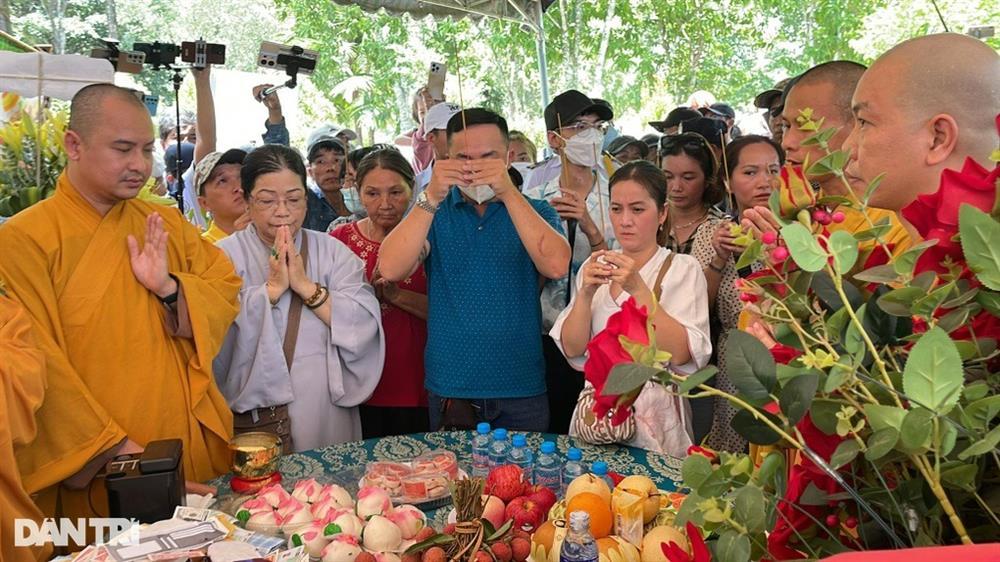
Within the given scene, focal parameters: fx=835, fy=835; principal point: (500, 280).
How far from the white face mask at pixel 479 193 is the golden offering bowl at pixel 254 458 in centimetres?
103

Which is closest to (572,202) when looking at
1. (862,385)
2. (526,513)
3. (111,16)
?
(526,513)

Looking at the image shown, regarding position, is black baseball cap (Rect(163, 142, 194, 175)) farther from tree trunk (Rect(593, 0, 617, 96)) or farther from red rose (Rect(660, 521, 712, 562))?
tree trunk (Rect(593, 0, 617, 96))

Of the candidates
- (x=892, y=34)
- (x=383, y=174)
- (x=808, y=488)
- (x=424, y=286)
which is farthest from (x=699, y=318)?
(x=892, y=34)

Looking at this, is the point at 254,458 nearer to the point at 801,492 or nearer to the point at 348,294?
the point at 348,294

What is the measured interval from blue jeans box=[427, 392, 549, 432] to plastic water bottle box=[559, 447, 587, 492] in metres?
0.64

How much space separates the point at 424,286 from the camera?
299cm

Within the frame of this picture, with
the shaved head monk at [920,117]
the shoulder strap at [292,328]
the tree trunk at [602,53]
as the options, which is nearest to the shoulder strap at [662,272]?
the shoulder strap at [292,328]

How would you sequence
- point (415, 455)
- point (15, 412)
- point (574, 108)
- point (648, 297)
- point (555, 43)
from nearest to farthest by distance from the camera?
point (15, 412) < point (415, 455) < point (648, 297) < point (574, 108) < point (555, 43)

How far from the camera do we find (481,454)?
2.02 metres

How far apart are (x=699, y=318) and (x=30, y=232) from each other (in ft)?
5.86

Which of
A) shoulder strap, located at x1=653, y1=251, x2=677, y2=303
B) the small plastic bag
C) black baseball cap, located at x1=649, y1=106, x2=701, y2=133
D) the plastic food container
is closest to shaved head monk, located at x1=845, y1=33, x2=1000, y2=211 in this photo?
the small plastic bag

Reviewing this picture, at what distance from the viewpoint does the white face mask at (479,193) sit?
263 cm

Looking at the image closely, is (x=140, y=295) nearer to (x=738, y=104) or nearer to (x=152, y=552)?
(x=152, y=552)

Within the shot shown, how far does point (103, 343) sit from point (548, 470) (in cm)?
120
